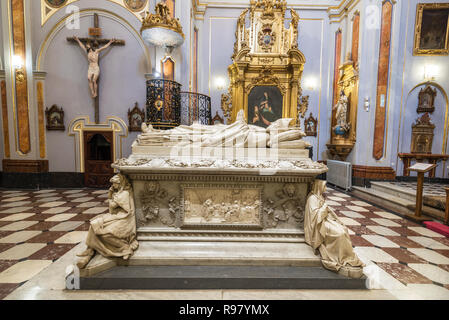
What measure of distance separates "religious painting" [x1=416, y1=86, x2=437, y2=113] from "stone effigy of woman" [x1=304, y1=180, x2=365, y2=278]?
6.28 m

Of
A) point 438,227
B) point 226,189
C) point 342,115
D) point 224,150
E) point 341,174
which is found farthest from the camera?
point 342,115

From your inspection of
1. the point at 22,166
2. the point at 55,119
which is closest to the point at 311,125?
the point at 55,119

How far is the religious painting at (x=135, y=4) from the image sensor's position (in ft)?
17.2

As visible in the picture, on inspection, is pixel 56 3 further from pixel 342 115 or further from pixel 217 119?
pixel 342 115

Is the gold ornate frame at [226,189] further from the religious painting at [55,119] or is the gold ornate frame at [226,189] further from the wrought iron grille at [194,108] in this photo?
the religious painting at [55,119]

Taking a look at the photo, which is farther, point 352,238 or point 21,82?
point 21,82

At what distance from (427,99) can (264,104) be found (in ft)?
14.7

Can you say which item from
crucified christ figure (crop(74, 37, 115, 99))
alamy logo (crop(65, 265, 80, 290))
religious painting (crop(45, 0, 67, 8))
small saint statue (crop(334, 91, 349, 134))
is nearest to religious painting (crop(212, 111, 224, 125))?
crucified christ figure (crop(74, 37, 115, 99))

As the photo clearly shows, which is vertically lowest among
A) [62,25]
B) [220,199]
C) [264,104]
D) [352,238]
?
[352,238]

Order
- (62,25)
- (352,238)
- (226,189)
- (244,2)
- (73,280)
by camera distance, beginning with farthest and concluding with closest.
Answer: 1. (244,2)
2. (62,25)
3. (352,238)
4. (226,189)
5. (73,280)

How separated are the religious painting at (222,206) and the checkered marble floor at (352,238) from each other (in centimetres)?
116

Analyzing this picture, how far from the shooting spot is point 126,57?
5.39 meters

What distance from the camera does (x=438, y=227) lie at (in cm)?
299

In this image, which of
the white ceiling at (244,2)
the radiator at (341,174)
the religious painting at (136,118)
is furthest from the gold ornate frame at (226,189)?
the white ceiling at (244,2)
